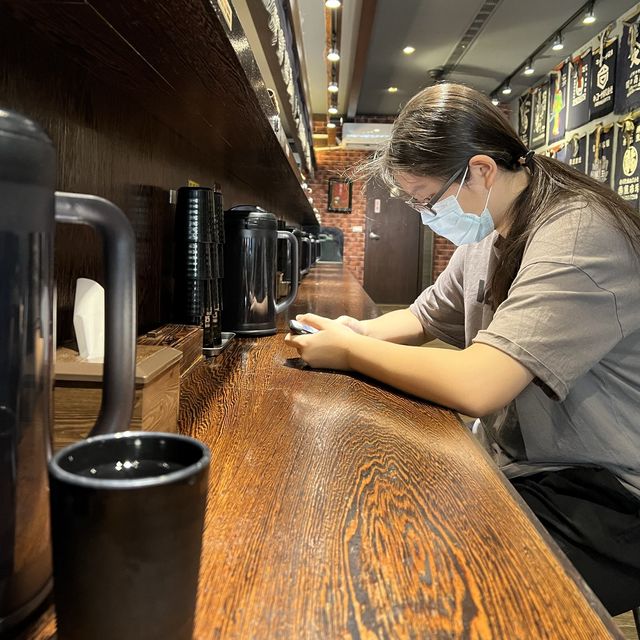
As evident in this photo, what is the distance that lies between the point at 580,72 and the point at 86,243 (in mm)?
6119

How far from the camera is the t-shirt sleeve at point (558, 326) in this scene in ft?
3.40

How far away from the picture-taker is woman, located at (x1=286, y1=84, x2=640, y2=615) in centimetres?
103

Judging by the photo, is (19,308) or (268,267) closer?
(19,308)

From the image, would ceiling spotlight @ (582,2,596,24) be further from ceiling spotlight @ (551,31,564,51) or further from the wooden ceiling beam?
the wooden ceiling beam

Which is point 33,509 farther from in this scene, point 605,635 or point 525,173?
point 525,173

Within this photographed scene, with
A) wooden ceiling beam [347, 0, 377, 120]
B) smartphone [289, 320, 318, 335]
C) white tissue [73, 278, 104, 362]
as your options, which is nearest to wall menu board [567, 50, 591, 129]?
wooden ceiling beam [347, 0, 377, 120]

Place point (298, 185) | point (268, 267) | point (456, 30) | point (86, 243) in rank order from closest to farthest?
point (86, 243), point (268, 267), point (298, 185), point (456, 30)

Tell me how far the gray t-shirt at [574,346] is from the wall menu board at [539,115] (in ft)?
21.0

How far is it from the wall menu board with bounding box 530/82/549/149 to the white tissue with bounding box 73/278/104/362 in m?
6.99

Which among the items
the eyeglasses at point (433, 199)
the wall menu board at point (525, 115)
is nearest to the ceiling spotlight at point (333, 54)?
the wall menu board at point (525, 115)

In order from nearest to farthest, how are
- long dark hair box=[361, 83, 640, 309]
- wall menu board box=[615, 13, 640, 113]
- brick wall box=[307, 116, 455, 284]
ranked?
1. long dark hair box=[361, 83, 640, 309]
2. wall menu board box=[615, 13, 640, 113]
3. brick wall box=[307, 116, 455, 284]

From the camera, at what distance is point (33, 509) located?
0.38 meters

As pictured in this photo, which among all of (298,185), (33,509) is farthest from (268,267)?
(298,185)

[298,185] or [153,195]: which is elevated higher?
[298,185]
